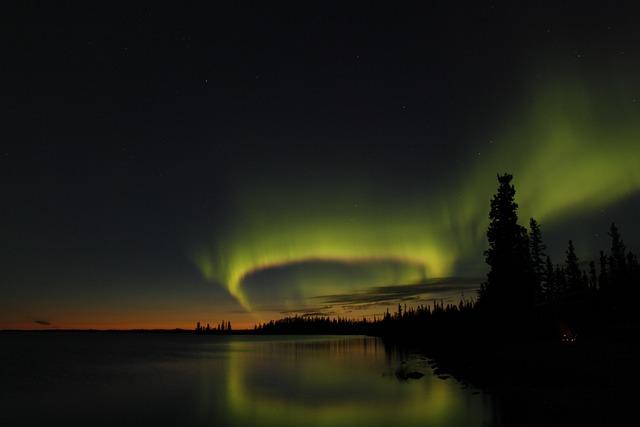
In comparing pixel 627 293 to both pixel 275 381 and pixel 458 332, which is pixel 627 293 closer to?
pixel 458 332

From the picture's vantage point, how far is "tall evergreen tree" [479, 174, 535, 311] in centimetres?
Answer: 6150

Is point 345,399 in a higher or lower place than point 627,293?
lower

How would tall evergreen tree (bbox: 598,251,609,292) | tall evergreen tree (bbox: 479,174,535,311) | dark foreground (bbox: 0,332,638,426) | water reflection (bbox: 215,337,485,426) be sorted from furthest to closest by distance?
tall evergreen tree (bbox: 598,251,609,292), tall evergreen tree (bbox: 479,174,535,311), water reflection (bbox: 215,337,485,426), dark foreground (bbox: 0,332,638,426)

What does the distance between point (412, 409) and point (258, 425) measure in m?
11.0

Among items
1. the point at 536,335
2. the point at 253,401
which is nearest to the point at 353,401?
the point at 253,401

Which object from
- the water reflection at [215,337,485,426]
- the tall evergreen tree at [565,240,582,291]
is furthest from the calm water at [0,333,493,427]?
the tall evergreen tree at [565,240,582,291]

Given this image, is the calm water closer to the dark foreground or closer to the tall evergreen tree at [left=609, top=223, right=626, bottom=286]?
the dark foreground

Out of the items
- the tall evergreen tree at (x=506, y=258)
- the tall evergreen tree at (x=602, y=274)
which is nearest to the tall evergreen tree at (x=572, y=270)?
the tall evergreen tree at (x=602, y=274)

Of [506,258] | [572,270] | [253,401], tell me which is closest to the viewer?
[253,401]

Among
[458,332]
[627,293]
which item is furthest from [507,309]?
[458,332]

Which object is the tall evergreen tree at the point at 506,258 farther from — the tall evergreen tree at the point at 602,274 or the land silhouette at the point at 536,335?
the tall evergreen tree at the point at 602,274

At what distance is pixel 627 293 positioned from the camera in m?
60.8

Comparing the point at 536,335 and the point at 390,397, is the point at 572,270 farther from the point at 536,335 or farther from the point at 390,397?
the point at 390,397

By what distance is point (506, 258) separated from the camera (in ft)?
202
